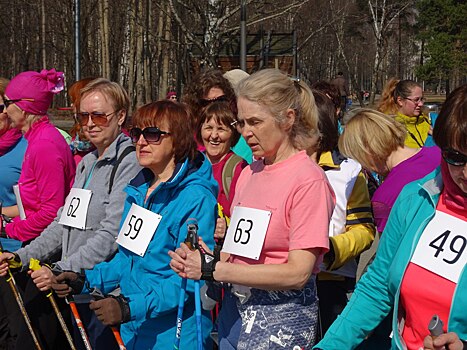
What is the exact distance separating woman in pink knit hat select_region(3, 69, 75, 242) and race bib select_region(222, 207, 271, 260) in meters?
1.75

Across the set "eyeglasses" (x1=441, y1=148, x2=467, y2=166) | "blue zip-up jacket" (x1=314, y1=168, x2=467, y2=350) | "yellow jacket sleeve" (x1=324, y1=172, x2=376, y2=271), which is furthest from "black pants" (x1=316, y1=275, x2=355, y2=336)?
"eyeglasses" (x1=441, y1=148, x2=467, y2=166)

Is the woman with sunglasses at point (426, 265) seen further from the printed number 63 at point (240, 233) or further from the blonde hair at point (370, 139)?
the blonde hair at point (370, 139)

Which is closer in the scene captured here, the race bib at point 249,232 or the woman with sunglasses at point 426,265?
the woman with sunglasses at point 426,265

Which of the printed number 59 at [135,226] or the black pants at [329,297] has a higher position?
the printed number 59 at [135,226]

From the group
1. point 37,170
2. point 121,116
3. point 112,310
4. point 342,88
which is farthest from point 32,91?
point 342,88

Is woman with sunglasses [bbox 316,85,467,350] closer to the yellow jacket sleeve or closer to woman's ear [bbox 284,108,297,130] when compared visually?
woman's ear [bbox 284,108,297,130]

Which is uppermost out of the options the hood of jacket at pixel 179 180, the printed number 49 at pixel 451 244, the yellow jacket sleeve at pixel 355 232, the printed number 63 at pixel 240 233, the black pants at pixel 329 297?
the hood of jacket at pixel 179 180

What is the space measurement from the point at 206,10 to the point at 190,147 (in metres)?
12.8

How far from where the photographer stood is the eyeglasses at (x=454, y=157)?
7.19 feet

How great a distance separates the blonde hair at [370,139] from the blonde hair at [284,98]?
66 centimetres

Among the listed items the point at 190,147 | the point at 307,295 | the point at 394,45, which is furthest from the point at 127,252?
the point at 394,45

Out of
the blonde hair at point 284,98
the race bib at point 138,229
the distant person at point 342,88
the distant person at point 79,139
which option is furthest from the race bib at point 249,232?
the distant person at point 342,88

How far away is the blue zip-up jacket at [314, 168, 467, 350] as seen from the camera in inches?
93.8

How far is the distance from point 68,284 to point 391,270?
5.70 ft
